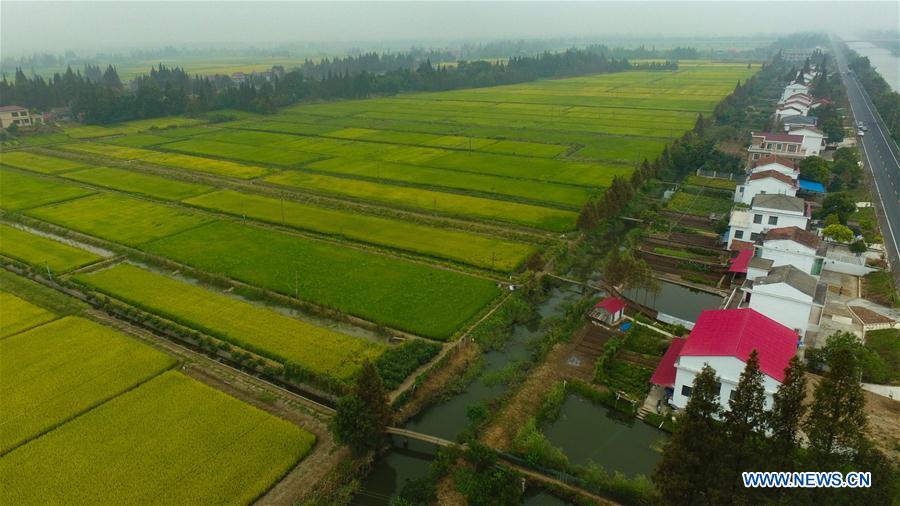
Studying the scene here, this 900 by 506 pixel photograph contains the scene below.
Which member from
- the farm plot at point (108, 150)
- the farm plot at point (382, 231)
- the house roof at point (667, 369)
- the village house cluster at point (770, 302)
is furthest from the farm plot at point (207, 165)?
the house roof at point (667, 369)

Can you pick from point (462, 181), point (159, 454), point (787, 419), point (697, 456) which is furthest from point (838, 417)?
point (462, 181)

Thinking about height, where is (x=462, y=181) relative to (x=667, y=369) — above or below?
above

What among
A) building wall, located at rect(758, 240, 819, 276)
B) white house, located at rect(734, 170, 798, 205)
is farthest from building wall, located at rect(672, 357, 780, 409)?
white house, located at rect(734, 170, 798, 205)

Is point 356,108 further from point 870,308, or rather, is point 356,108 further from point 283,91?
point 870,308

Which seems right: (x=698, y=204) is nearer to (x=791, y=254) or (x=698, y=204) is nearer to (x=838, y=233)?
(x=838, y=233)

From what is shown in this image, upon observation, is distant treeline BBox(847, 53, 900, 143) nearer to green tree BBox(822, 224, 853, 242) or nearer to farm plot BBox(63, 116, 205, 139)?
green tree BBox(822, 224, 853, 242)

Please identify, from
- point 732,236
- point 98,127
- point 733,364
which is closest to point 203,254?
point 733,364
